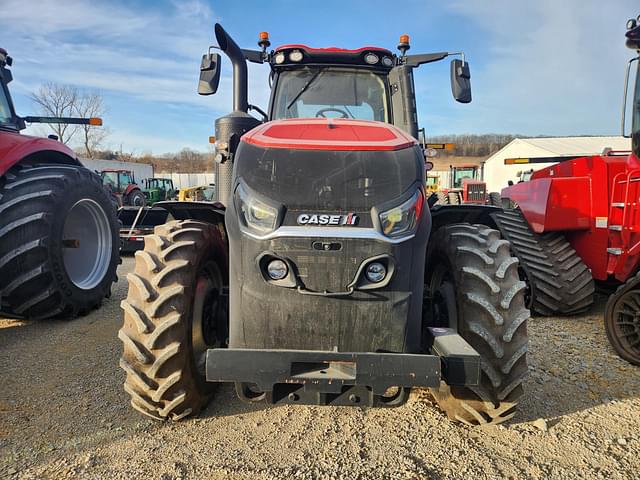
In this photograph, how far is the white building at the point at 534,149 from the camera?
39750 mm

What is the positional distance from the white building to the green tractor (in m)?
29.1

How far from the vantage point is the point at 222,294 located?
2883 mm

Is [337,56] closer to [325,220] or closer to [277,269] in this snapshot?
[325,220]

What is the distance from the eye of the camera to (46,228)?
4.12 metres

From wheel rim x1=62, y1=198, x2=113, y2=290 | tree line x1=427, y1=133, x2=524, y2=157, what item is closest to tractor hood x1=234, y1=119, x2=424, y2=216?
wheel rim x1=62, y1=198, x2=113, y2=290

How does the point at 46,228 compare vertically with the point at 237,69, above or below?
below

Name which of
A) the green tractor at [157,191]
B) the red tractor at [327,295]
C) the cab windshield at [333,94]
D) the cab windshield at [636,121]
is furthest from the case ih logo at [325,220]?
the green tractor at [157,191]

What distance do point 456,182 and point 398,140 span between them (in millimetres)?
20139

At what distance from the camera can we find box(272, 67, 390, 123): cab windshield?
12.4 ft

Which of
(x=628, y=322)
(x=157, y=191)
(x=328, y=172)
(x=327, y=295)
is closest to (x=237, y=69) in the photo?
(x=328, y=172)

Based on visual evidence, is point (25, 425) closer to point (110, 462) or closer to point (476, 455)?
point (110, 462)

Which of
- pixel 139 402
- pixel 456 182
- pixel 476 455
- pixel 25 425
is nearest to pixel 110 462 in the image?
pixel 139 402

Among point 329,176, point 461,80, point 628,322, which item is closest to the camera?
point 329,176

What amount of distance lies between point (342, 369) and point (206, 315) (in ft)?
3.38
